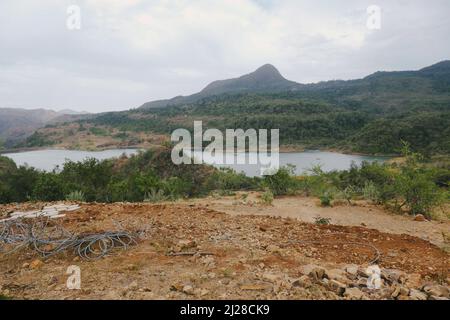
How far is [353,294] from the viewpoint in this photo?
3.18 metres

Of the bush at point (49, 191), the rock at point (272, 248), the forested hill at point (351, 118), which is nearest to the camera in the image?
the rock at point (272, 248)

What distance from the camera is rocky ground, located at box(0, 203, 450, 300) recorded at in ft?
11.0

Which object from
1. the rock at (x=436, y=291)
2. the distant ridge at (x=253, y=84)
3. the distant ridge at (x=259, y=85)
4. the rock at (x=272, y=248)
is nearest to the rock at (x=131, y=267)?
the rock at (x=272, y=248)

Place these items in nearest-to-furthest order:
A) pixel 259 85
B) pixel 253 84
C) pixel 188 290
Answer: pixel 188 290 → pixel 259 85 → pixel 253 84

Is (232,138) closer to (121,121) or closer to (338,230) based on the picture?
(338,230)

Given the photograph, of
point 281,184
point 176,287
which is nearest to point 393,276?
point 176,287

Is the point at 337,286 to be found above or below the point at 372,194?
above

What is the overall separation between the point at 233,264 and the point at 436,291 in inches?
82.3

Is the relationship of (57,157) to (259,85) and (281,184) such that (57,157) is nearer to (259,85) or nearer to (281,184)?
(281,184)

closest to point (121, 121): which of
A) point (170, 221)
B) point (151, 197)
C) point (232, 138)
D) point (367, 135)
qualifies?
point (232, 138)

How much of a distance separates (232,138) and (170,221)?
41.9 m

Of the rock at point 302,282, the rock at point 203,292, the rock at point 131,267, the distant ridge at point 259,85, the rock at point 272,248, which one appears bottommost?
the rock at point 272,248

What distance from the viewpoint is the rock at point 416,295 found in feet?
10.4

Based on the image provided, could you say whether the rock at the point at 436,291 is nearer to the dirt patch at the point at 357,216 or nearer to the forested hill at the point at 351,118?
the dirt patch at the point at 357,216
